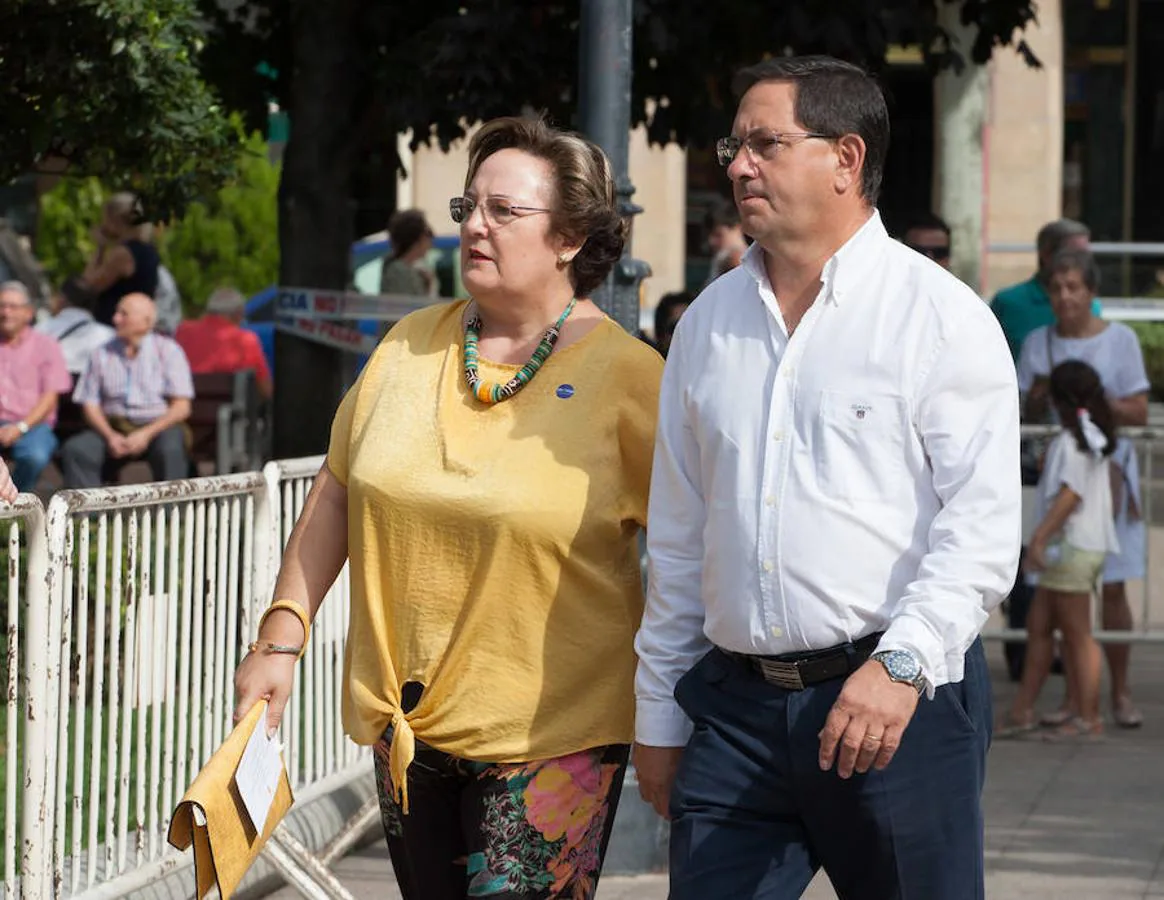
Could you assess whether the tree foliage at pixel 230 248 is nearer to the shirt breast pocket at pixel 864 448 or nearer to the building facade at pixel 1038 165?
the building facade at pixel 1038 165

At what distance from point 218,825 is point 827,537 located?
105 centimetres

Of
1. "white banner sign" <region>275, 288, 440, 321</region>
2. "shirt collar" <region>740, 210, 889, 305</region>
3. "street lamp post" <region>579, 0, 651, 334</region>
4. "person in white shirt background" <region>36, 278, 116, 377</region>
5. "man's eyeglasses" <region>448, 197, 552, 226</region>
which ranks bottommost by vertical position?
"person in white shirt background" <region>36, 278, 116, 377</region>

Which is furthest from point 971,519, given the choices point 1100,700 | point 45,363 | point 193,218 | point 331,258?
point 193,218

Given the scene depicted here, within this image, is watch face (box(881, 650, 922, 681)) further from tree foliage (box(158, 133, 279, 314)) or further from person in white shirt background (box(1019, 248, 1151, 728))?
tree foliage (box(158, 133, 279, 314))

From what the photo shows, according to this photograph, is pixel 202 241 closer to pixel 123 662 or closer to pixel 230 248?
pixel 230 248

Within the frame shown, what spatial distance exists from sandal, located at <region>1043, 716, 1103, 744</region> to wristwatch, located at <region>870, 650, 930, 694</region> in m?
5.71

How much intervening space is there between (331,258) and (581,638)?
22.7ft

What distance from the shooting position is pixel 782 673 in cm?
350

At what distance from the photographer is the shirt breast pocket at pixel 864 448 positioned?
3443mm

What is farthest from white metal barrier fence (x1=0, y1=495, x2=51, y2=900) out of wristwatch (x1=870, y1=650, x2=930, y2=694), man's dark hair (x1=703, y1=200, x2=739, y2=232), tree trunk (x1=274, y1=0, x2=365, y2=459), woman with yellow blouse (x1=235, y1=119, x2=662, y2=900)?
man's dark hair (x1=703, y1=200, x2=739, y2=232)

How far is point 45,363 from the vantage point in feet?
40.4

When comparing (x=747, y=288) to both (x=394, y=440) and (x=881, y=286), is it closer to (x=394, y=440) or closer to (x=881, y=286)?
(x=881, y=286)

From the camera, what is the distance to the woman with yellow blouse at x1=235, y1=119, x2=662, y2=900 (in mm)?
3793

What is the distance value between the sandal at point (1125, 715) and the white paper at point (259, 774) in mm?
5892
